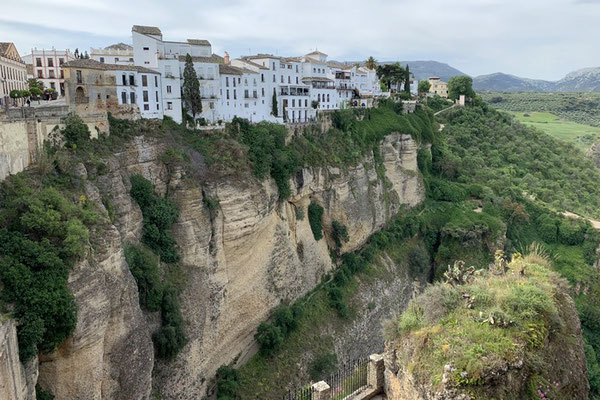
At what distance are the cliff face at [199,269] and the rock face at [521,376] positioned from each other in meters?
9.76

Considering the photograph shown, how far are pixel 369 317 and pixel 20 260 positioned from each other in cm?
2350

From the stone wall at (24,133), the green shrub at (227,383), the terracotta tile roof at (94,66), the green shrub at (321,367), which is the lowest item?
the green shrub at (321,367)

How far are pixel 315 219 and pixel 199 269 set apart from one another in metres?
11.6

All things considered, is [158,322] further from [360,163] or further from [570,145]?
[570,145]

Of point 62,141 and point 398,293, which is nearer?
point 62,141

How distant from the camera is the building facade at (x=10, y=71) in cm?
2769

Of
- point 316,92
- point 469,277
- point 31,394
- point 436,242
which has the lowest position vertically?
point 436,242

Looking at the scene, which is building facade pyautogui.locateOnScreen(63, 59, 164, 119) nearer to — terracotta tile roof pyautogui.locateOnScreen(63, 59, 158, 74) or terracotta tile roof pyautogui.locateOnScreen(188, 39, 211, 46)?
terracotta tile roof pyautogui.locateOnScreen(63, 59, 158, 74)

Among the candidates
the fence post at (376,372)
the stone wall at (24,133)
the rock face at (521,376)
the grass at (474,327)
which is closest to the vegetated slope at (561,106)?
the rock face at (521,376)

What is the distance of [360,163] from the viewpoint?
36875 mm

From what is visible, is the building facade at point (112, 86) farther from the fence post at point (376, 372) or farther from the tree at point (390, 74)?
the tree at point (390, 74)

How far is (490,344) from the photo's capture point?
1113 centimetres

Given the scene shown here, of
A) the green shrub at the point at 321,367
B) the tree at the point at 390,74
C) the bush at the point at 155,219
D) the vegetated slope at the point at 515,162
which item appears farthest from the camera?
the tree at the point at 390,74

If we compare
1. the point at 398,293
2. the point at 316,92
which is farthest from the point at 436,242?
the point at 316,92
